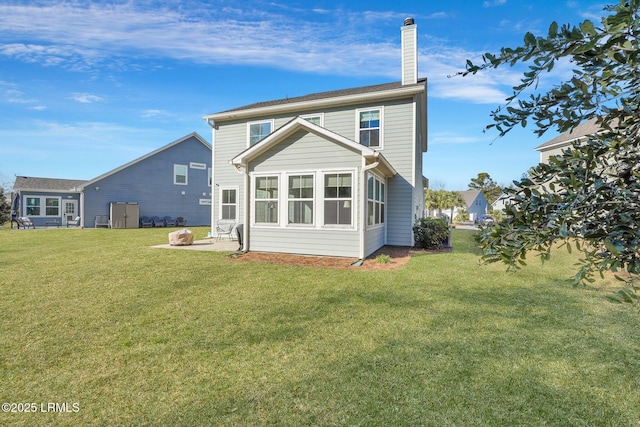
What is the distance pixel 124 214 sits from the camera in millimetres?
21438

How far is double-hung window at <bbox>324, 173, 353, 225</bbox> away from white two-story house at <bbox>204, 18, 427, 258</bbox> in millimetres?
29

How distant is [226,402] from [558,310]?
17.0ft

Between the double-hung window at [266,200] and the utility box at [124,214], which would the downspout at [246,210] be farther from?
the utility box at [124,214]

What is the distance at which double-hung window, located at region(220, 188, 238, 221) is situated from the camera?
45.5 feet

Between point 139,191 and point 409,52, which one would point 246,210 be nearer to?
point 409,52

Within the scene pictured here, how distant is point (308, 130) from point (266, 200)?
8.36ft

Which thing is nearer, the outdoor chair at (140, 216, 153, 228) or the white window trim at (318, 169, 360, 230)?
the white window trim at (318, 169, 360, 230)

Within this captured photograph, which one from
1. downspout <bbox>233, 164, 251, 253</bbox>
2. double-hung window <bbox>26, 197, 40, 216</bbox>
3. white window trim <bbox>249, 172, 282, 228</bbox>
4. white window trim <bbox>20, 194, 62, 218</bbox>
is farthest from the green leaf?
double-hung window <bbox>26, 197, 40, 216</bbox>

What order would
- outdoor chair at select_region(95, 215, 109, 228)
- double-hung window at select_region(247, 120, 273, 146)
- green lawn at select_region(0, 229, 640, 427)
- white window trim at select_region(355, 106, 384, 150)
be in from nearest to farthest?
1. green lawn at select_region(0, 229, 640, 427)
2. white window trim at select_region(355, 106, 384, 150)
3. double-hung window at select_region(247, 120, 273, 146)
4. outdoor chair at select_region(95, 215, 109, 228)

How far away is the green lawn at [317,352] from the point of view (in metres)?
2.43

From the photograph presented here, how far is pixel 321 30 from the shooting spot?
9.06 meters

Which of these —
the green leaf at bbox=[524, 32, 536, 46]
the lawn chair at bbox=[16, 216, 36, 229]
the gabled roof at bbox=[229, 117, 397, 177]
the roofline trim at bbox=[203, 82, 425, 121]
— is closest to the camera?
the green leaf at bbox=[524, 32, 536, 46]

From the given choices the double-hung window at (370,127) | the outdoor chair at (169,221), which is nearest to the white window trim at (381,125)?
A: the double-hung window at (370,127)

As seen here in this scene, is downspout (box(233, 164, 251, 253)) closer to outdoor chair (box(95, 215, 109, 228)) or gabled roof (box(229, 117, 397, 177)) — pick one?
gabled roof (box(229, 117, 397, 177))
